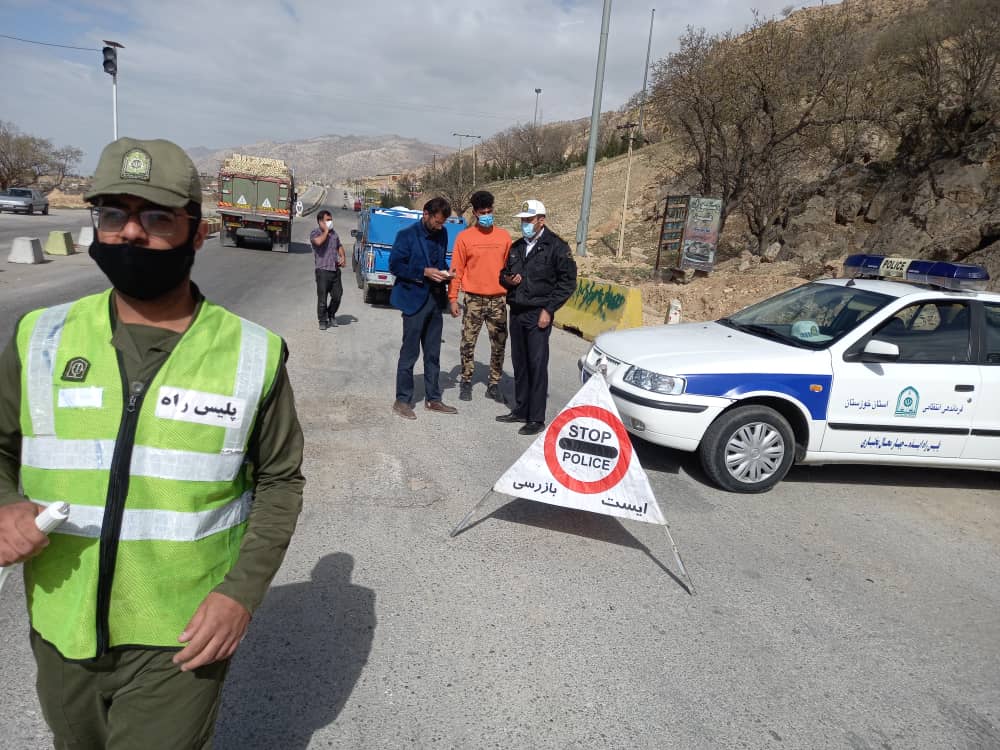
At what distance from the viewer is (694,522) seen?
4.96m

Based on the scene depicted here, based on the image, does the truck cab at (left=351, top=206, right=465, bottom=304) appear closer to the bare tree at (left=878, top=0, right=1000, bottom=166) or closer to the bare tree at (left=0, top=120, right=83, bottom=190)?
the bare tree at (left=878, top=0, right=1000, bottom=166)

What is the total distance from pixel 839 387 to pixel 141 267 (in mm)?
5256

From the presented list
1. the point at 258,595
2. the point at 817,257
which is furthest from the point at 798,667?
the point at 817,257

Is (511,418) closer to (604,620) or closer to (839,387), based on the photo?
(839,387)

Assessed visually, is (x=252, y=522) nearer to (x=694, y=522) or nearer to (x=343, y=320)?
(x=694, y=522)

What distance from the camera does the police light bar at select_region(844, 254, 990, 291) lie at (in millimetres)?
6027

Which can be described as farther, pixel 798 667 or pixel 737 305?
pixel 737 305

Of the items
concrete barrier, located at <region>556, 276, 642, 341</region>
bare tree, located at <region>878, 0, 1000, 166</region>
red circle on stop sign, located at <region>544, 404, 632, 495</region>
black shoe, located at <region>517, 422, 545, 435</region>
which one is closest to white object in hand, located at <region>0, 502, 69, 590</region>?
red circle on stop sign, located at <region>544, 404, 632, 495</region>

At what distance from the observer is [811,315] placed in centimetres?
629

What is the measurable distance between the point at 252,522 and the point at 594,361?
4.91m

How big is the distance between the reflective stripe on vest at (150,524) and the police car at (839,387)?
432 cm

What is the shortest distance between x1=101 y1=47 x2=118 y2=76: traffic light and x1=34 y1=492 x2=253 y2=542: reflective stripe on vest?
74.9 feet

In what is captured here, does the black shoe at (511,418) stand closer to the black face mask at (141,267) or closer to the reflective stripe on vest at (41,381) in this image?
the black face mask at (141,267)

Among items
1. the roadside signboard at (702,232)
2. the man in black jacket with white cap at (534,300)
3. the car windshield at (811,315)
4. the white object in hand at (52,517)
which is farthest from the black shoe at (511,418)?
the roadside signboard at (702,232)
